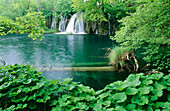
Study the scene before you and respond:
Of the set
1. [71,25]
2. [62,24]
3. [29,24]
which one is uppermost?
[62,24]

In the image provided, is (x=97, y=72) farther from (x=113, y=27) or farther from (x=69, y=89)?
(x=113, y=27)

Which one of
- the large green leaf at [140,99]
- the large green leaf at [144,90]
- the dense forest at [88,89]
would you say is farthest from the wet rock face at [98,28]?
the large green leaf at [140,99]

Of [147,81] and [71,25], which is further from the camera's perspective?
[71,25]

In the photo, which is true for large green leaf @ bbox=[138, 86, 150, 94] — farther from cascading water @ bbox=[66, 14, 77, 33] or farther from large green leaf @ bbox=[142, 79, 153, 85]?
cascading water @ bbox=[66, 14, 77, 33]

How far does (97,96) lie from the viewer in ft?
7.99

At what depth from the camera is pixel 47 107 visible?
2.47 metres

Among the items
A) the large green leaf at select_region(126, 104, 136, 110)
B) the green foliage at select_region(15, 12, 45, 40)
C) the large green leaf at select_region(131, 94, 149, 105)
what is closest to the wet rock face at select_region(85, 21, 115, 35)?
→ the green foliage at select_region(15, 12, 45, 40)

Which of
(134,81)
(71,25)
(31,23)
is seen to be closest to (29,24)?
(31,23)

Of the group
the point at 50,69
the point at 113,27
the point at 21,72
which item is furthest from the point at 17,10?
the point at 21,72

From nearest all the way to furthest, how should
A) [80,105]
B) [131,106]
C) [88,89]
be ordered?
[131,106]
[80,105]
[88,89]

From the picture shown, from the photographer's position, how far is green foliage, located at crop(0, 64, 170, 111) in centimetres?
200

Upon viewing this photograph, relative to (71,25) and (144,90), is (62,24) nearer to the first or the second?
(71,25)

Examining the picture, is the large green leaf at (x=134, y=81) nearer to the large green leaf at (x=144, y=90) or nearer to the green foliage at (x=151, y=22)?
the large green leaf at (x=144, y=90)

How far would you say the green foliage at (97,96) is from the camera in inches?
78.8
